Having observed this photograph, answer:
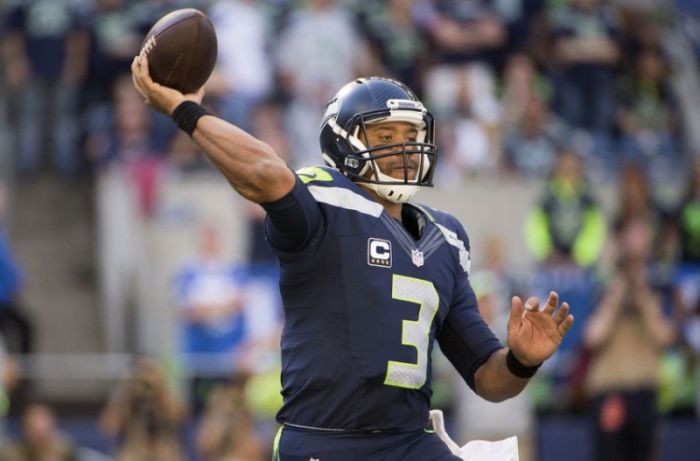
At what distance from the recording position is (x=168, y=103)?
14.6 ft

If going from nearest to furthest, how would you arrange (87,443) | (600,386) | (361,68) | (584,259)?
(600,386)
(87,443)
(584,259)
(361,68)

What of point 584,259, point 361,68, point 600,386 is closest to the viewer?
point 600,386

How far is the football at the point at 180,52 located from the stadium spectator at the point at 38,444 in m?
5.41

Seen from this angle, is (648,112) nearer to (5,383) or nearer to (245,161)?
(5,383)

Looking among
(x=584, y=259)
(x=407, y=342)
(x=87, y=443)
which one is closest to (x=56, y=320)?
(x=87, y=443)

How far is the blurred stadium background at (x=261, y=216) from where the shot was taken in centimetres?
981

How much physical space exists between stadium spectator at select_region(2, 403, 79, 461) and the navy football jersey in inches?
206

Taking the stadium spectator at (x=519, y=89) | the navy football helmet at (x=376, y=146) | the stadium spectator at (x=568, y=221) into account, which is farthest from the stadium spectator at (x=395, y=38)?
the navy football helmet at (x=376, y=146)

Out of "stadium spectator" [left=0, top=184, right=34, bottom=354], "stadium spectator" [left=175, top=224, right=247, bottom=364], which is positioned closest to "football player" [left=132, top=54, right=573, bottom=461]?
"stadium spectator" [left=175, top=224, right=247, bottom=364]

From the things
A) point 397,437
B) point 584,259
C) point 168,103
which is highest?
point 168,103

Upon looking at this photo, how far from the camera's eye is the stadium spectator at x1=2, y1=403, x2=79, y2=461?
31.2ft

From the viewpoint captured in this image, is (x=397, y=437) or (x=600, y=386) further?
(x=600, y=386)

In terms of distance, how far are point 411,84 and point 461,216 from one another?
53.9 inches

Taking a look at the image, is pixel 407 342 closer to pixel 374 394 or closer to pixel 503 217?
pixel 374 394
